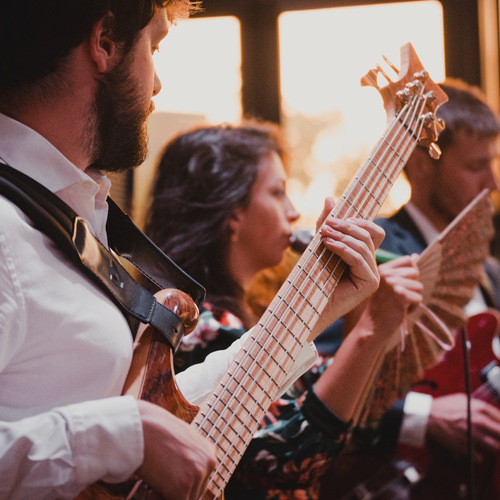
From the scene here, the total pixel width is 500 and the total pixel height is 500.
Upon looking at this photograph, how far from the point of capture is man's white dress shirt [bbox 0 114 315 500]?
73cm

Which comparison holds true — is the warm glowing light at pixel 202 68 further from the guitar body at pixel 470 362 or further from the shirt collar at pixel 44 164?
the shirt collar at pixel 44 164

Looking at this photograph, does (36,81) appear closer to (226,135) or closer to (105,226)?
(105,226)

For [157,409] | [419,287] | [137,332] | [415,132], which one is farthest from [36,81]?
[419,287]

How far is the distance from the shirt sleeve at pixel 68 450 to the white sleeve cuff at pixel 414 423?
4.54 feet

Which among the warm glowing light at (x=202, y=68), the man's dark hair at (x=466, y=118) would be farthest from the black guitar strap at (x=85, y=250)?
the warm glowing light at (x=202, y=68)

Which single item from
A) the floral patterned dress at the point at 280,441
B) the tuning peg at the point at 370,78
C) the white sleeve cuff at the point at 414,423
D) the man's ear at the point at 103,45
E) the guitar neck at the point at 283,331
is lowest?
the white sleeve cuff at the point at 414,423

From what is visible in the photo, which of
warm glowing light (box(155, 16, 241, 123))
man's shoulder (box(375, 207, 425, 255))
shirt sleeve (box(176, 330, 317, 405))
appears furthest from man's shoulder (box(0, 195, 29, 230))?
warm glowing light (box(155, 16, 241, 123))

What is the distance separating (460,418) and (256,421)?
1.23 m

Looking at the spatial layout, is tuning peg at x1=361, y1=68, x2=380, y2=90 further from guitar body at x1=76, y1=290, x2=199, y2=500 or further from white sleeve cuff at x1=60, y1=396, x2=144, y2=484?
white sleeve cuff at x1=60, y1=396, x2=144, y2=484

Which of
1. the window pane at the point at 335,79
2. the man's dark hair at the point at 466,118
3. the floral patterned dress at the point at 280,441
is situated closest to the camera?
the floral patterned dress at the point at 280,441

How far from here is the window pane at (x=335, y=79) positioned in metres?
3.36

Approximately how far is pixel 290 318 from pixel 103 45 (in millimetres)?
517

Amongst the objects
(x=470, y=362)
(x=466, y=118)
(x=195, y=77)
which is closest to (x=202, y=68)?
(x=195, y=77)

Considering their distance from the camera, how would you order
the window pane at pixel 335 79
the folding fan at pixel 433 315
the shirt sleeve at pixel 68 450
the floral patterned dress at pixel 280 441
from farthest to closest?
the window pane at pixel 335 79
the folding fan at pixel 433 315
the floral patterned dress at pixel 280 441
the shirt sleeve at pixel 68 450
